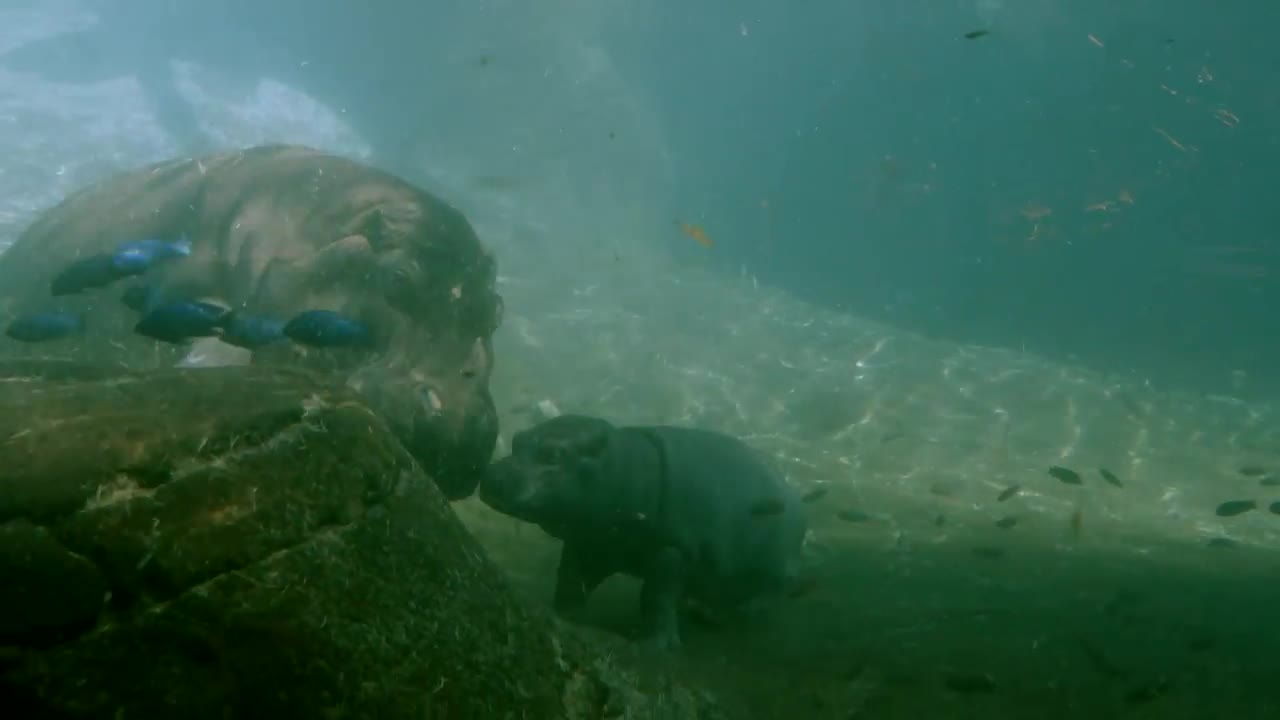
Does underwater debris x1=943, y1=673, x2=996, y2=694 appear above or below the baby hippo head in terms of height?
below

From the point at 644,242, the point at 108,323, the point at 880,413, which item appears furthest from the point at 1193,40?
the point at 108,323

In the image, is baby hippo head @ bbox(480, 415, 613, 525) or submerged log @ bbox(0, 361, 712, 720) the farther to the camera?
baby hippo head @ bbox(480, 415, 613, 525)

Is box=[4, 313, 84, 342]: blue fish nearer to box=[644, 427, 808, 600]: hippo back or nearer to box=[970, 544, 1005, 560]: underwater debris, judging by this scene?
box=[644, 427, 808, 600]: hippo back

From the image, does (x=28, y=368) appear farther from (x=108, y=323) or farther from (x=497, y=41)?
(x=497, y=41)

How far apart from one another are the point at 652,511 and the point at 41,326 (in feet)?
18.3

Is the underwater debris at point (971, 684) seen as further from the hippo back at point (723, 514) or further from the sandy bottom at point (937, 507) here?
the hippo back at point (723, 514)

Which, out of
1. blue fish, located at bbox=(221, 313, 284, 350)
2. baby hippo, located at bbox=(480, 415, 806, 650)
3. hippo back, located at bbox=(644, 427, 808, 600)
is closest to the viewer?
blue fish, located at bbox=(221, 313, 284, 350)

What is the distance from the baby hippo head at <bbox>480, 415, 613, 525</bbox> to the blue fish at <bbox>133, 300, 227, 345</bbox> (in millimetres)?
2422

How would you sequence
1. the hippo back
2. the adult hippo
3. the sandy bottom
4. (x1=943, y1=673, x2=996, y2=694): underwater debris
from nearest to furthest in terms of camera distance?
(x1=943, y1=673, x2=996, y2=694): underwater debris → the sandy bottom → the hippo back → the adult hippo

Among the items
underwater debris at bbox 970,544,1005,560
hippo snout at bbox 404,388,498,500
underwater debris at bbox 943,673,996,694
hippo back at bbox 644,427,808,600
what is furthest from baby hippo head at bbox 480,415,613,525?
underwater debris at bbox 970,544,1005,560

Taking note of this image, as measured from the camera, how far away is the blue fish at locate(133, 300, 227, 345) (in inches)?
222

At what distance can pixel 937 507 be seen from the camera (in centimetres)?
1220

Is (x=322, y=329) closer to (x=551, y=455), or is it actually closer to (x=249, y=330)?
(x=249, y=330)

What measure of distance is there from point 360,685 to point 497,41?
1282 inches
